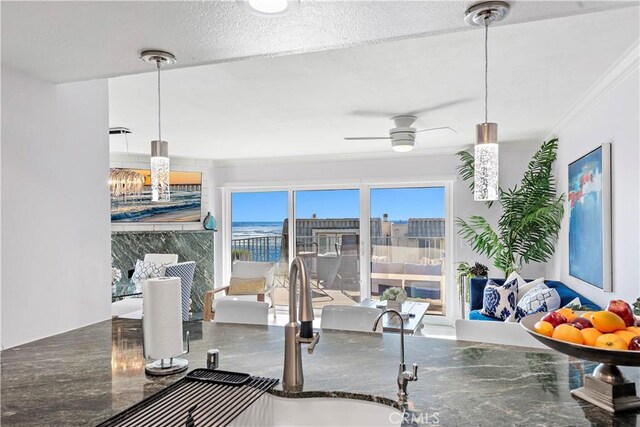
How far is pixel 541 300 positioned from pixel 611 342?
2.34 metres

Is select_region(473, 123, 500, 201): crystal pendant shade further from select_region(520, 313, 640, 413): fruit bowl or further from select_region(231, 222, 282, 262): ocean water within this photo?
select_region(231, 222, 282, 262): ocean water

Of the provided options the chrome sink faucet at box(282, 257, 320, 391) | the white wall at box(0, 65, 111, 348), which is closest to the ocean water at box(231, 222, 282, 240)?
the white wall at box(0, 65, 111, 348)

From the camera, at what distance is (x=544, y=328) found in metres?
1.27

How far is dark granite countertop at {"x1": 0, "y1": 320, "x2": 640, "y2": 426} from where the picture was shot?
3.76 feet

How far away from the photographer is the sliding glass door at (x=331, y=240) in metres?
6.05

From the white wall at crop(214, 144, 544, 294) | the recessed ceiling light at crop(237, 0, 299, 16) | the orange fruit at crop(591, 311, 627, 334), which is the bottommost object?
the orange fruit at crop(591, 311, 627, 334)

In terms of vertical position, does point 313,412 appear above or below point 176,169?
below

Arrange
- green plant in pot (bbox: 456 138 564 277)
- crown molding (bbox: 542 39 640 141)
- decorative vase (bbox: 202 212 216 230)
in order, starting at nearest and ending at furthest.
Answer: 1. crown molding (bbox: 542 39 640 141)
2. green plant in pot (bbox: 456 138 564 277)
3. decorative vase (bbox: 202 212 216 230)

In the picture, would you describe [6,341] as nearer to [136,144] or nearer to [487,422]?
[487,422]

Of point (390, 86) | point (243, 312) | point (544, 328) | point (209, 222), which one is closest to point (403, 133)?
point (390, 86)

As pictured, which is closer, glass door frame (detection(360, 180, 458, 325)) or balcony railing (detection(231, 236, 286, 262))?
glass door frame (detection(360, 180, 458, 325))

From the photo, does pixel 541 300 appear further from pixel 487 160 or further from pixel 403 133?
pixel 487 160

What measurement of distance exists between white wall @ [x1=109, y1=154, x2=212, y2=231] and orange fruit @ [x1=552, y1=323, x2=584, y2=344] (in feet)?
18.7

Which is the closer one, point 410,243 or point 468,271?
point 468,271
